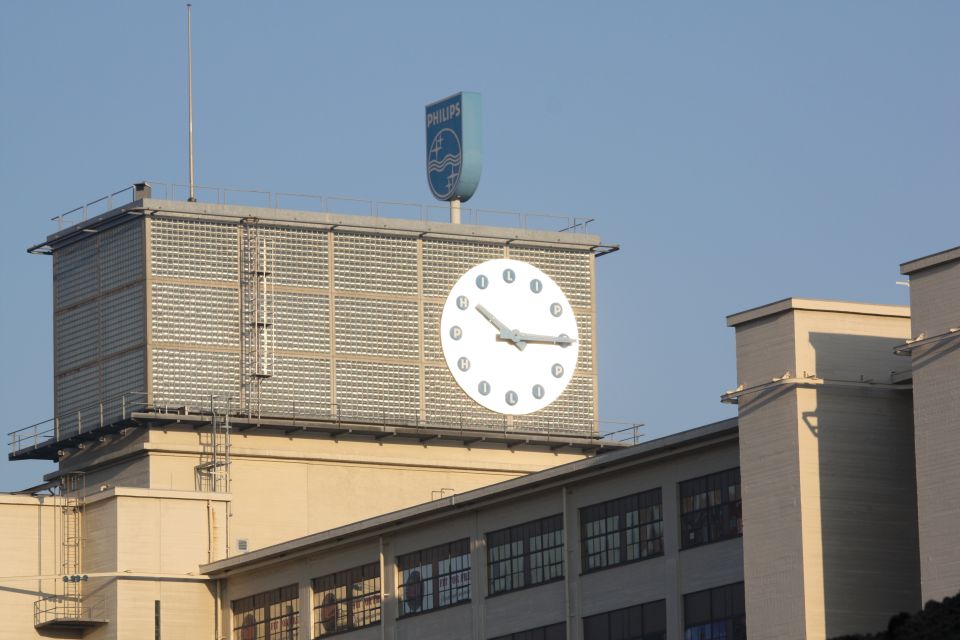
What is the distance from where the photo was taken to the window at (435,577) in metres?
65.1

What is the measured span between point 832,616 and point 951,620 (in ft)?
32.0

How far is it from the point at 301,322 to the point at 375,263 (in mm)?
3607

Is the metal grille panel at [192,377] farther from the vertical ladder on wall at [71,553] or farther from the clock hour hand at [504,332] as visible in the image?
the clock hour hand at [504,332]

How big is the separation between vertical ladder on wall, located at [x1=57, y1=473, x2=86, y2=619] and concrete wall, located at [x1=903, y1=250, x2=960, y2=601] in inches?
1341

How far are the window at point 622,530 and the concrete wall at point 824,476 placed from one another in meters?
6.77

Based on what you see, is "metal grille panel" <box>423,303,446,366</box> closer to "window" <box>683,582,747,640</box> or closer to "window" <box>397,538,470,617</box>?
"window" <box>397,538,470,617</box>

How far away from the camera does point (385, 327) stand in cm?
8044

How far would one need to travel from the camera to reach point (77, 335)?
8081 cm

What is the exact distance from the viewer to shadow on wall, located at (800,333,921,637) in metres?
50.1

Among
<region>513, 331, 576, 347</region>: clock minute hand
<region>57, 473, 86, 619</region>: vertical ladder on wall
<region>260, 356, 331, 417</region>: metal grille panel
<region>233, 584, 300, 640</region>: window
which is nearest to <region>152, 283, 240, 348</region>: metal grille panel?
<region>260, 356, 331, 417</region>: metal grille panel

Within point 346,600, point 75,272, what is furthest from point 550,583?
point 75,272

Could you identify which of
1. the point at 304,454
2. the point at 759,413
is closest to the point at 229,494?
the point at 304,454

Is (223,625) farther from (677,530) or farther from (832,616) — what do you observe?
(832,616)

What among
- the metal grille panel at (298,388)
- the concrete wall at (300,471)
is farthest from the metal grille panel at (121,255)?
the metal grille panel at (298,388)
